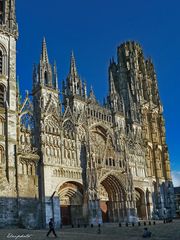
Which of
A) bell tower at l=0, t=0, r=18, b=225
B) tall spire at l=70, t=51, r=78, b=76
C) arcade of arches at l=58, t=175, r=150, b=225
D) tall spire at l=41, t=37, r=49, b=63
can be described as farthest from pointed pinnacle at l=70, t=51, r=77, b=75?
arcade of arches at l=58, t=175, r=150, b=225

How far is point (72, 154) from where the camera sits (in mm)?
42562

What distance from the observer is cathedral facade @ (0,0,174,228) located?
35.7m

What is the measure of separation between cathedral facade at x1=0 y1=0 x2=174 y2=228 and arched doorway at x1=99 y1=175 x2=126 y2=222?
5.9 inches

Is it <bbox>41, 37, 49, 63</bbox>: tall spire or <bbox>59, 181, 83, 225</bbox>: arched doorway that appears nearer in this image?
<bbox>59, 181, 83, 225</bbox>: arched doorway

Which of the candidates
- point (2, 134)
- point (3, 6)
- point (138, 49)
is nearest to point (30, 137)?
point (2, 134)

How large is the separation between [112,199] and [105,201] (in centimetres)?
116

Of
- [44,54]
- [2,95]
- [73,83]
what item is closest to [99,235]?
[2,95]

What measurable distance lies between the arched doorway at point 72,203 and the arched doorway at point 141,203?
14388 millimetres

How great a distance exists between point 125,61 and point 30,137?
35.7m

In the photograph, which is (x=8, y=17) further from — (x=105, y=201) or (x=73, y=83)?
(x=105, y=201)

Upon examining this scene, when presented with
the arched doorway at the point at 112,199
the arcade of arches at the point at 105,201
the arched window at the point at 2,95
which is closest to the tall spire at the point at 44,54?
the arched window at the point at 2,95

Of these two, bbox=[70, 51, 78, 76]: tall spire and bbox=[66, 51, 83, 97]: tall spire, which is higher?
bbox=[70, 51, 78, 76]: tall spire

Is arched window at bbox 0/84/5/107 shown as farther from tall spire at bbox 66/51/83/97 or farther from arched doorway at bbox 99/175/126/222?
arched doorway at bbox 99/175/126/222

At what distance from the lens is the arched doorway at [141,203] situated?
174ft
